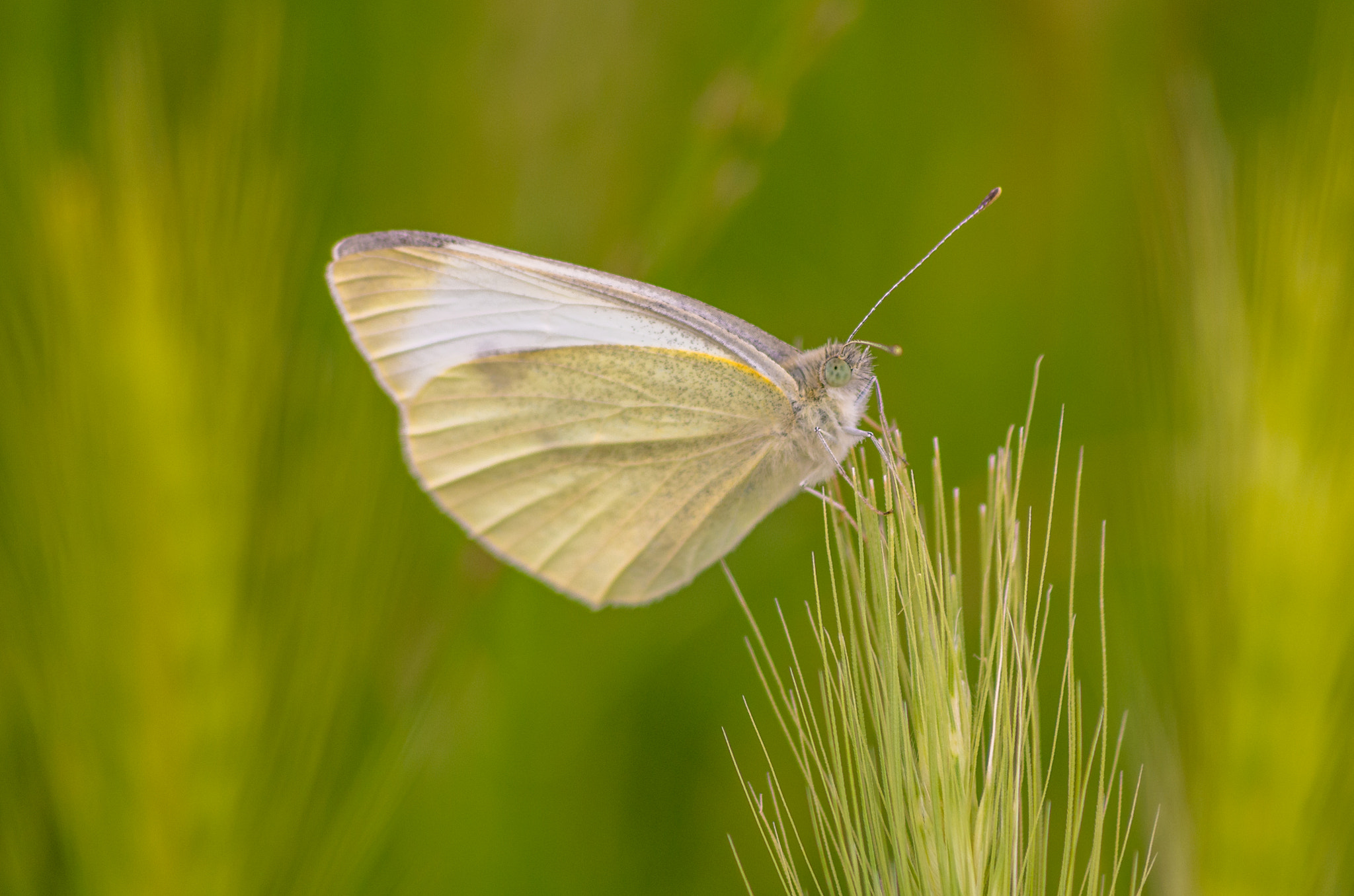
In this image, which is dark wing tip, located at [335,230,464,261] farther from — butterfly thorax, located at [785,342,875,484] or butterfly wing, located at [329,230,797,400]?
butterfly thorax, located at [785,342,875,484]

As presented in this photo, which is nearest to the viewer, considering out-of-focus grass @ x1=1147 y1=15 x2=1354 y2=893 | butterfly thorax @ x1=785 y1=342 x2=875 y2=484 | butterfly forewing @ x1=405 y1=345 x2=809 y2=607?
out-of-focus grass @ x1=1147 y1=15 x2=1354 y2=893

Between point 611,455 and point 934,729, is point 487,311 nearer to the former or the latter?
point 611,455

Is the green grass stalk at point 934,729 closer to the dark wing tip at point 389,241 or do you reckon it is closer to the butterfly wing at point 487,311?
the butterfly wing at point 487,311

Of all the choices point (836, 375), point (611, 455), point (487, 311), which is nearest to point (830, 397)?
point (836, 375)

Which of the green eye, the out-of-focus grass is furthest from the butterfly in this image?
the out-of-focus grass

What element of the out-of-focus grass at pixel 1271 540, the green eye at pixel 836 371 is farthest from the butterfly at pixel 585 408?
the out-of-focus grass at pixel 1271 540

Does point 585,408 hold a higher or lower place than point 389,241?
lower

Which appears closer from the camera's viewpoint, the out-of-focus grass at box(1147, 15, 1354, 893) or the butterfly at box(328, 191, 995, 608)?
the out-of-focus grass at box(1147, 15, 1354, 893)
